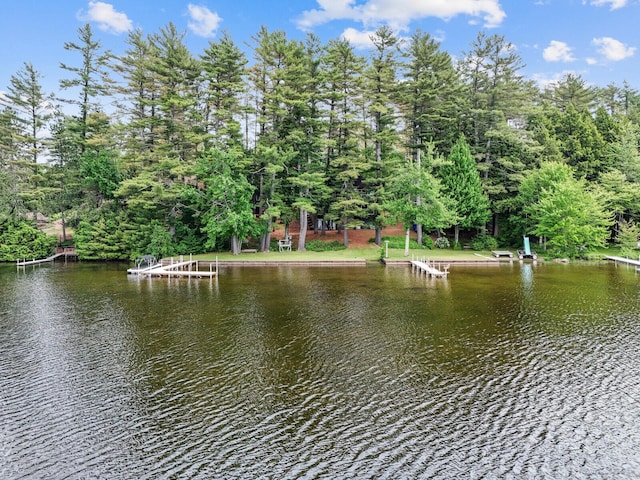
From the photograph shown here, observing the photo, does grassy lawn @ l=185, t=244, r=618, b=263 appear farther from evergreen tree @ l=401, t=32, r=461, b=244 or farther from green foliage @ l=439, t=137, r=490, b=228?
evergreen tree @ l=401, t=32, r=461, b=244

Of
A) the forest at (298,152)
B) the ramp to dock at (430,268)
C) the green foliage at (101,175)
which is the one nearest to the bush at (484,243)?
the forest at (298,152)

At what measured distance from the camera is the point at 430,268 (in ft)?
80.0

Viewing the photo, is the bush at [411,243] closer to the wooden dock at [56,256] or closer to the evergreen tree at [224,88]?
the evergreen tree at [224,88]

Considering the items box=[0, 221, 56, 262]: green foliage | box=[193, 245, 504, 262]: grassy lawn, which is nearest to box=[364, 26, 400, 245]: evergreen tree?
box=[193, 245, 504, 262]: grassy lawn

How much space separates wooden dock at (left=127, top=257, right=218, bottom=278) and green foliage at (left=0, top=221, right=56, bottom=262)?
11.8 m

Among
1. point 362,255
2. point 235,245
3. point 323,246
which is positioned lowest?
point 362,255

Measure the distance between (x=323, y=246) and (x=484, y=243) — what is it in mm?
12726

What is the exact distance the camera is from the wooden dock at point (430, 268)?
2308cm

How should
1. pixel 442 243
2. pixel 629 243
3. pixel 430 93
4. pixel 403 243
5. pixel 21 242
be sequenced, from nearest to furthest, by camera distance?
pixel 629 243
pixel 21 242
pixel 430 93
pixel 442 243
pixel 403 243

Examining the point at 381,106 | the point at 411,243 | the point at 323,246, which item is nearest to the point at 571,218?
the point at 411,243

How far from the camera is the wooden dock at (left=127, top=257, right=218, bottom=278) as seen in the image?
2352 cm

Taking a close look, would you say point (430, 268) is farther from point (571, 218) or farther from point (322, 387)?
point (322, 387)

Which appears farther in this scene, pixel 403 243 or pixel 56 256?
pixel 403 243

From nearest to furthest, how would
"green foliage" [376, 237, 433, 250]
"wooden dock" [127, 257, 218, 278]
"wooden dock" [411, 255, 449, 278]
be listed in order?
1. "wooden dock" [411, 255, 449, 278]
2. "wooden dock" [127, 257, 218, 278]
3. "green foliage" [376, 237, 433, 250]
